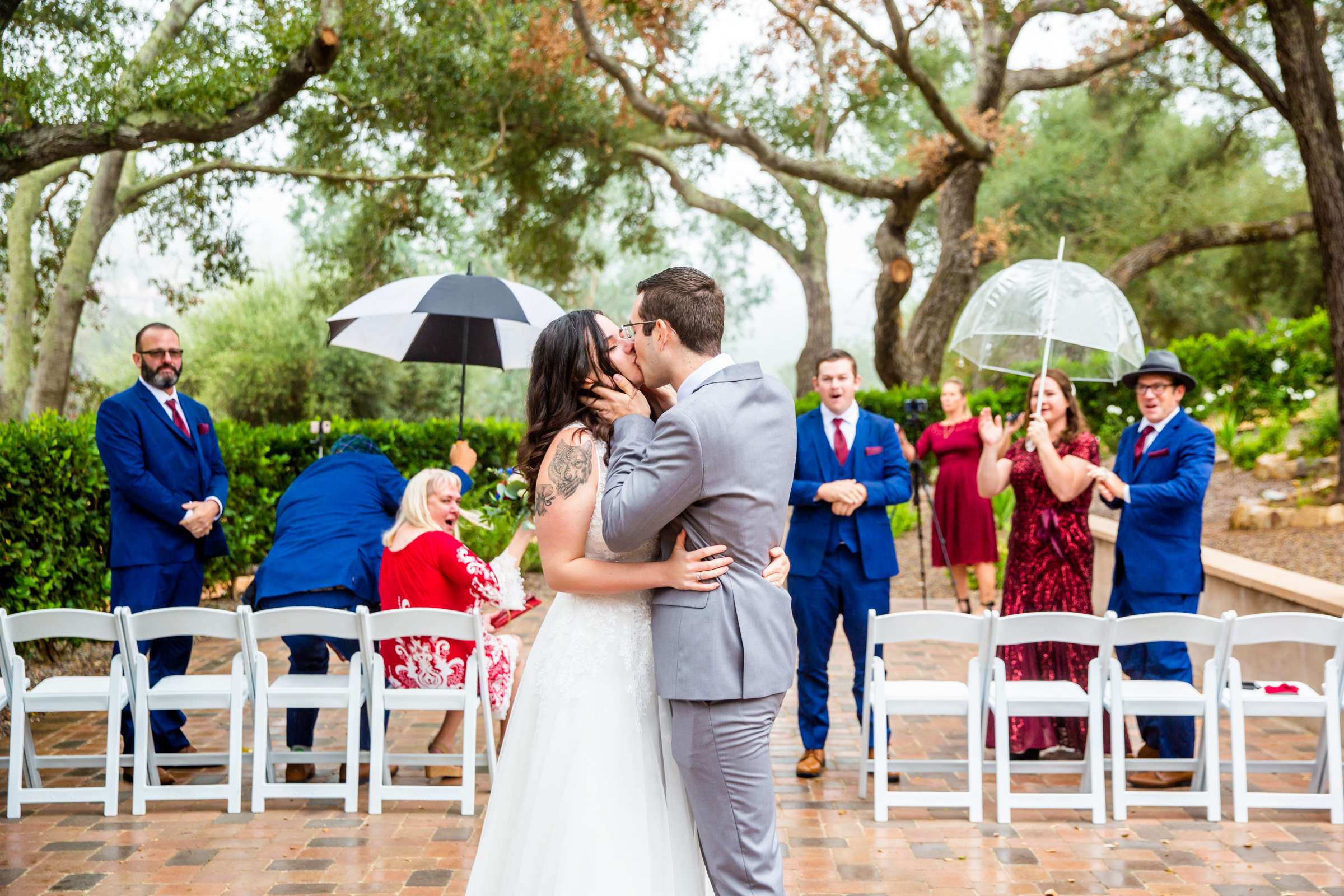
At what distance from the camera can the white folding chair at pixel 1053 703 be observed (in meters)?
4.72

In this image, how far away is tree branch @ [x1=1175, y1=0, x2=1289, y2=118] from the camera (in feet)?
28.6

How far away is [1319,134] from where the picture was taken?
959cm

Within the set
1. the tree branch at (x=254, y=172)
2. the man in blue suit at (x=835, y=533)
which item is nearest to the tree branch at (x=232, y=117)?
the tree branch at (x=254, y=172)

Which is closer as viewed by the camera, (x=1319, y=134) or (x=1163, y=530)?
(x=1163, y=530)

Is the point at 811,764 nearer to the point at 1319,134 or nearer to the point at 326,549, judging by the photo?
the point at 326,549

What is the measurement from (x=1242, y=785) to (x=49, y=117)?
835 centimetres

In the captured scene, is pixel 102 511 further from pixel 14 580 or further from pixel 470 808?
pixel 470 808

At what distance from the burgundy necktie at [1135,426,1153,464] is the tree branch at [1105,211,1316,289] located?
10.7 meters

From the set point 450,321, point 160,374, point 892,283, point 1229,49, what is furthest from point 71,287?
point 1229,49

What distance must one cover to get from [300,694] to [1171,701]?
361 cm

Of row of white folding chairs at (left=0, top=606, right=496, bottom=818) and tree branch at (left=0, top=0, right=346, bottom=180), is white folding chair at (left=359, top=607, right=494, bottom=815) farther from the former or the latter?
tree branch at (left=0, top=0, right=346, bottom=180)

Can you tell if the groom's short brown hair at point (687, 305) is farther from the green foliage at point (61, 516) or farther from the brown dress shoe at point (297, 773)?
the green foliage at point (61, 516)

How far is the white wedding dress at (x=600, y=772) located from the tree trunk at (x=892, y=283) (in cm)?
1240

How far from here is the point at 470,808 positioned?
476cm
